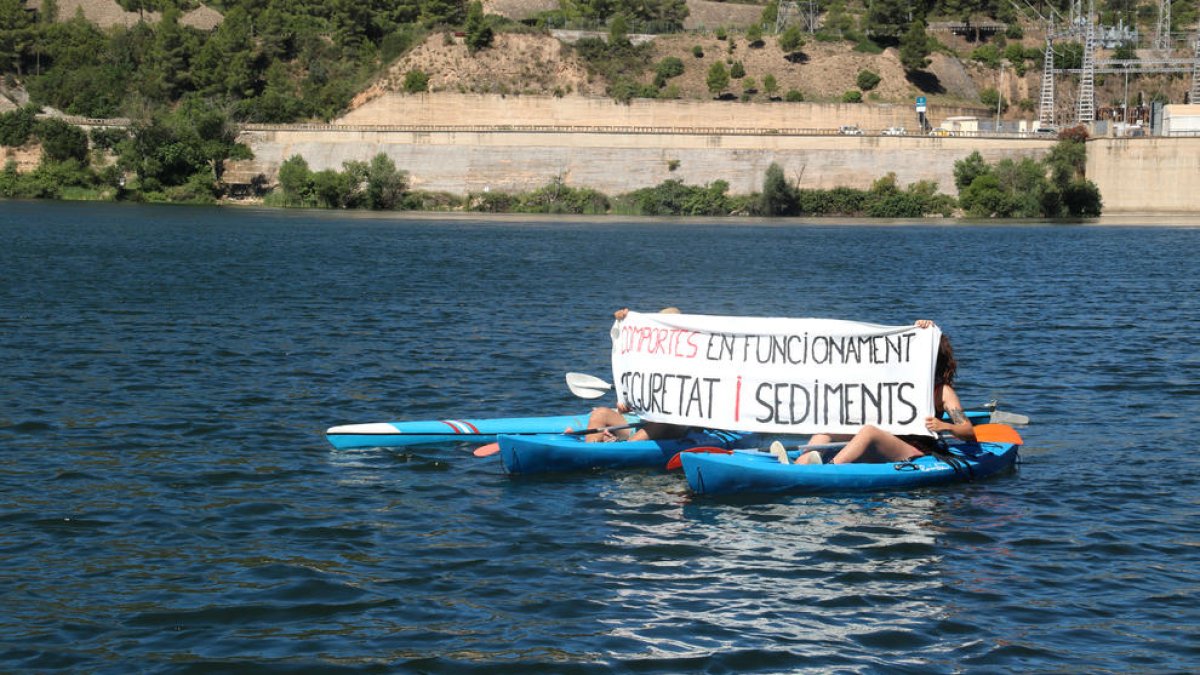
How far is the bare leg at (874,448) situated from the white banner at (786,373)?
0.50 feet

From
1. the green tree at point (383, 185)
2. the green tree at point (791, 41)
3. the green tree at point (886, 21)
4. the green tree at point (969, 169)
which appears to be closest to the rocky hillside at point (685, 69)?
the green tree at point (791, 41)

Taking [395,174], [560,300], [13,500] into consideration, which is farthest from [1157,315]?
[395,174]

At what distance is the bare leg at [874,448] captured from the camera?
707 inches

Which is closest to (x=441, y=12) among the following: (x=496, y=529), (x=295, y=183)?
(x=295, y=183)

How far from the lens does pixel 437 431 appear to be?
20.6m

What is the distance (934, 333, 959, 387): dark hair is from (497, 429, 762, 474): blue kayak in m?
2.76

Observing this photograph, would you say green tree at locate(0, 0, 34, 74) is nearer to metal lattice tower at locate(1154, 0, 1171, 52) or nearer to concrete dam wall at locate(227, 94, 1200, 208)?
concrete dam wall at locate(227, 94, 1200, 208)

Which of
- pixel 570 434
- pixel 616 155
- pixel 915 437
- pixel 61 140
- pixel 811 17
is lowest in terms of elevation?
pixel 570 434

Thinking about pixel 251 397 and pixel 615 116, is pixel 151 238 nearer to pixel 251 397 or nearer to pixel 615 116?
pixel 251 397

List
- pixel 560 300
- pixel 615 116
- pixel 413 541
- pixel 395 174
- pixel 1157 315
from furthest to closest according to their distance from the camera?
1. pixel 615 116
2. pixel 395 174
3. pixel 560 300
4. pixel 1157 315
5. pixel 413 541

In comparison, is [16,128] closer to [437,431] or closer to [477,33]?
[477,33]

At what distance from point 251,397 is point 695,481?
10.2 metres

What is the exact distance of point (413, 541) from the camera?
15.7 meters

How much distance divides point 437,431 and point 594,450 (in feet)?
9.28
